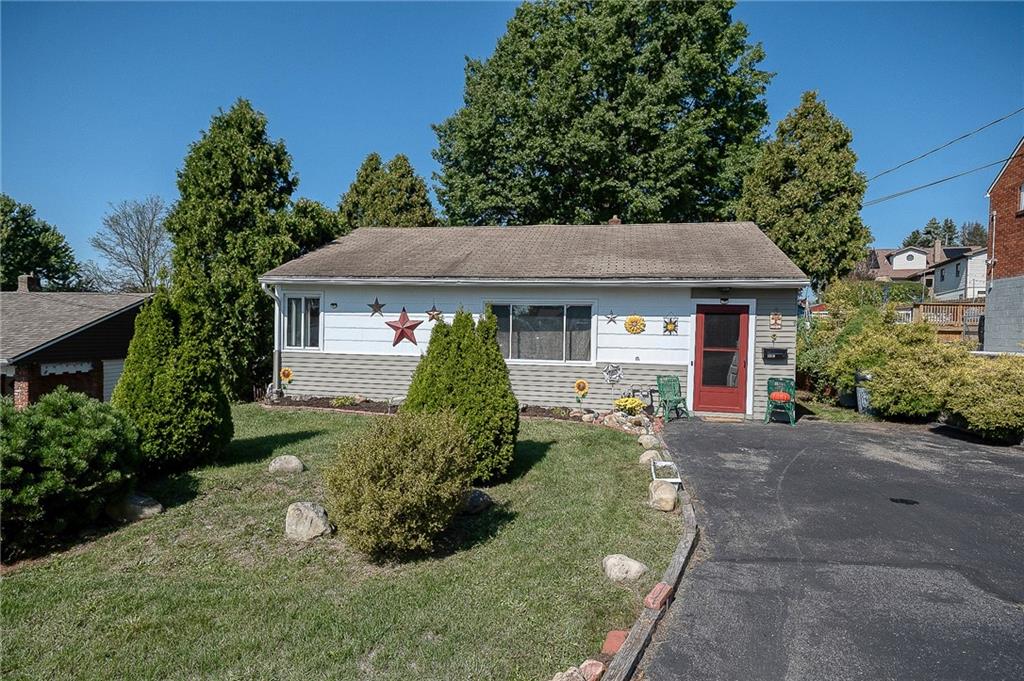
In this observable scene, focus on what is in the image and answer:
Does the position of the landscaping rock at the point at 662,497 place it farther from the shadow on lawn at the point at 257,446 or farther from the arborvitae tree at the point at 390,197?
the arborvitae tree at the point at 390,197

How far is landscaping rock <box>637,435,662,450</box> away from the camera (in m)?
8.49

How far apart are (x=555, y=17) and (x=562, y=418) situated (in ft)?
66.9

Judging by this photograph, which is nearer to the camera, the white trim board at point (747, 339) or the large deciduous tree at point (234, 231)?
the white trim board at point (747, 339)

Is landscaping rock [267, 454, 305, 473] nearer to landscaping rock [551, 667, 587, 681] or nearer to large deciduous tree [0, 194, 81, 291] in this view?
landscaping rock [551, 667, 587, 681]

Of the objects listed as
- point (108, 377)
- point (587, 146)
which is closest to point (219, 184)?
point (108, 377)

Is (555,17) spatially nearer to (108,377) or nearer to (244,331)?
(244,331)

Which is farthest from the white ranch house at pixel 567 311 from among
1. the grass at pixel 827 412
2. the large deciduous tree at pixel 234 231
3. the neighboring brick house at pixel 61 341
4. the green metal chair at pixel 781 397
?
the neighboring brick house at pixel 61 341

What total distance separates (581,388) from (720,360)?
9.00 feet

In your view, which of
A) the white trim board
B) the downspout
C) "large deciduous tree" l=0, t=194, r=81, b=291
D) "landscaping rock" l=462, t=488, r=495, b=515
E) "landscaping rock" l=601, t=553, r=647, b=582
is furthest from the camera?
"large deciduous tree" l=0, t=194, r=81, b=291

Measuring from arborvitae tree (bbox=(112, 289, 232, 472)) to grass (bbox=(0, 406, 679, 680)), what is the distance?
0.48 metres

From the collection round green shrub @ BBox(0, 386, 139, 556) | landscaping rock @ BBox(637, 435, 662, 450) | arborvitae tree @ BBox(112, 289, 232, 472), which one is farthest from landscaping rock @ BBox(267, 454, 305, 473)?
landscaping rock @ BBox(637, 435, 662, 450)

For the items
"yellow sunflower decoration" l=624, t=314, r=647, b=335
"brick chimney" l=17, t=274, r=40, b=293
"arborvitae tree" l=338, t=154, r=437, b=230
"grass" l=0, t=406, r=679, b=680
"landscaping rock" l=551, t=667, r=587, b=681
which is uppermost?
"arborvitae tree" l=338, t=154, r=437, b=230

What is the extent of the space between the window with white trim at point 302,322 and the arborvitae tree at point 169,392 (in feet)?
20.0

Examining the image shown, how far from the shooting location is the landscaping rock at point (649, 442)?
849cm
